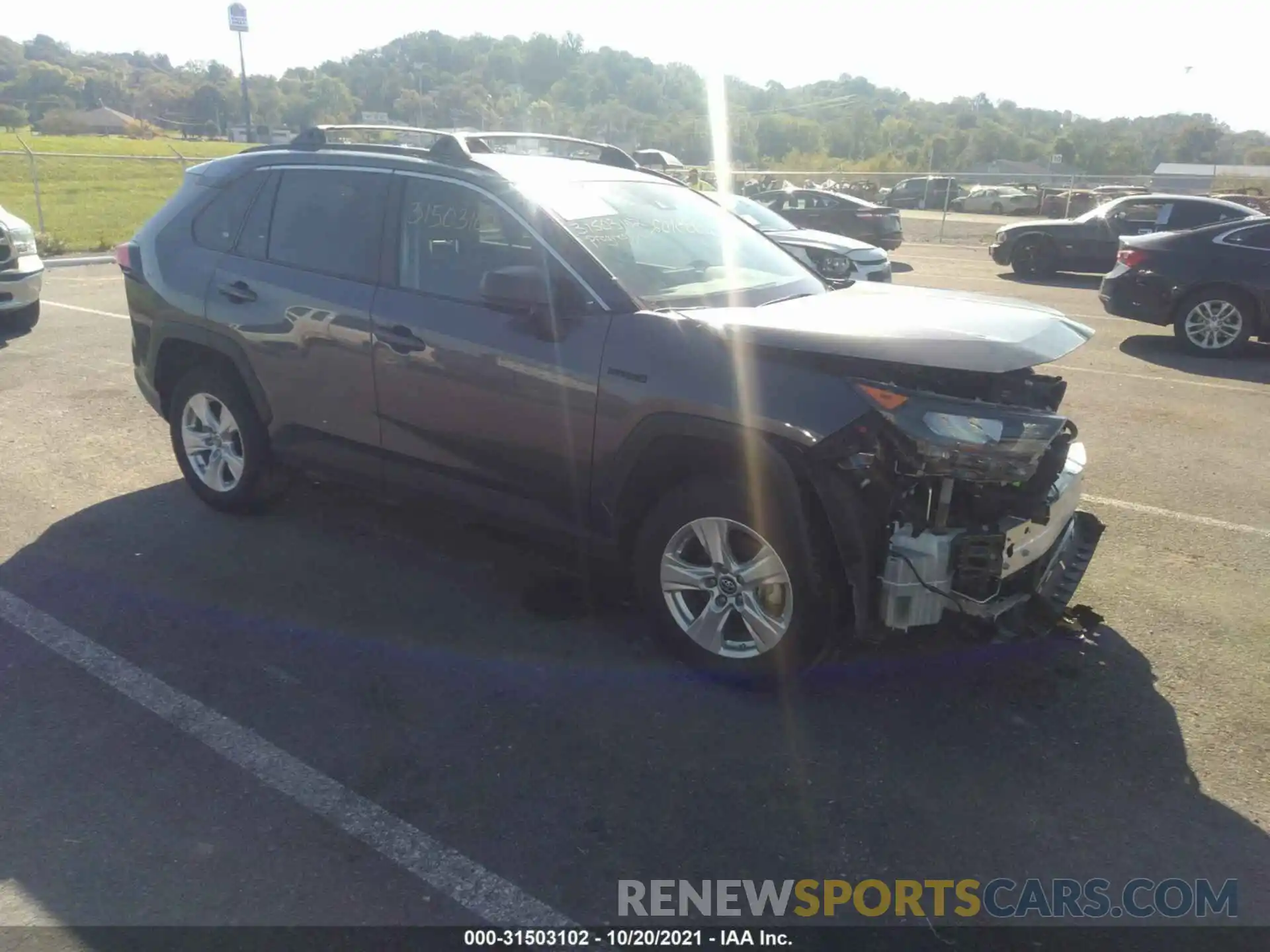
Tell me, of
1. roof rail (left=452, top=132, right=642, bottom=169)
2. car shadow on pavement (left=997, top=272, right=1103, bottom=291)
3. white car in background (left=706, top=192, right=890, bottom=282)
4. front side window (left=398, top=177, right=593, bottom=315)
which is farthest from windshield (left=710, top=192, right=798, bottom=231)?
front side window (left=398, top=177, right=593, bottom=315)

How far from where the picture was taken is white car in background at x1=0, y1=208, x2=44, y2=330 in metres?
9.66

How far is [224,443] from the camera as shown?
211 inches

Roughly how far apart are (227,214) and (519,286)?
2275mm

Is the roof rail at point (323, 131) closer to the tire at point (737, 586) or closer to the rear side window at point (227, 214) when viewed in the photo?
the rear side window at point (227, 214)

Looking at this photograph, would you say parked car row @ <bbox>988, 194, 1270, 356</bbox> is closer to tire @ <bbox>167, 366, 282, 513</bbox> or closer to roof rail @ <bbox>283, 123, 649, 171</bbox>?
roof rail @ <bbox>283, 123, 649, 171</bbox>

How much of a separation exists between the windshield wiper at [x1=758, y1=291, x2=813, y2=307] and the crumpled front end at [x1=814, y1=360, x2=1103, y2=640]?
2.92 ft

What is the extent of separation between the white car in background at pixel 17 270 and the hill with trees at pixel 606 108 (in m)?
5.80

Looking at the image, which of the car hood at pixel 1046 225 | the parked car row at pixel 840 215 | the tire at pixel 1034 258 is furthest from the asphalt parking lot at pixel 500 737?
the parked car row at pixel 840 215

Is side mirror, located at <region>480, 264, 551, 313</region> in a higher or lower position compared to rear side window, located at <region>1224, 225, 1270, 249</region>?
higher

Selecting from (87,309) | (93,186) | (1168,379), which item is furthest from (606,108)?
(1168,379)

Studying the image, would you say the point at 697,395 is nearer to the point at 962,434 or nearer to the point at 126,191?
the point at 962,434

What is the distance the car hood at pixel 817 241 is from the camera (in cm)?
1254

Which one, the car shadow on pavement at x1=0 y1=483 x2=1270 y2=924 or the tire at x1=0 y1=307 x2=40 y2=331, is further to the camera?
the tire at x1=0 y1=307 x2=40 y2=331

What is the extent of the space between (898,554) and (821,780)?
0.78 m
